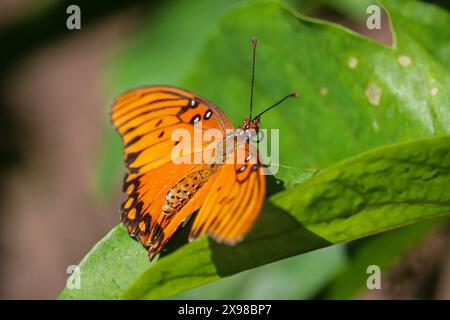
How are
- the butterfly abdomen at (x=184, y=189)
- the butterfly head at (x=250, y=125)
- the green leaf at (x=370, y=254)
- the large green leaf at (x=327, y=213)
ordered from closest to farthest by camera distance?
the large green leaf at (x=327, y=213), the butterfly abdomen at (x=184, y=189), the butterfly head at (x=250, y=125), the green leaf at (x=370, y=254)

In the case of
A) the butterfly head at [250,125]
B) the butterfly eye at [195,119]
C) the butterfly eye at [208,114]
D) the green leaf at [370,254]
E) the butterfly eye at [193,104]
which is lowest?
the green leaf at [370,254]

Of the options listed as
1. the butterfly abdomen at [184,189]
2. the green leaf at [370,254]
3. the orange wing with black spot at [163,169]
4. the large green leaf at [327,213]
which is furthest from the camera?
the green leaf at [370,254]

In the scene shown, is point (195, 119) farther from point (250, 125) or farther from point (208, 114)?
point (250, 125)

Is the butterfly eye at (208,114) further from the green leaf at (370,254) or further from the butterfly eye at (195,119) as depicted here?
the green leaf at (370,254)

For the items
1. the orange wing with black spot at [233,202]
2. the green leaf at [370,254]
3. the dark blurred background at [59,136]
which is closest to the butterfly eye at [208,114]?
the orange wing with black spot at [233,202]

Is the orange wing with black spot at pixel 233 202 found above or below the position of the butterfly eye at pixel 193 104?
below

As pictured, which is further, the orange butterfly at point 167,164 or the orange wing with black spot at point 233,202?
the orange butterfly at point 167,164
